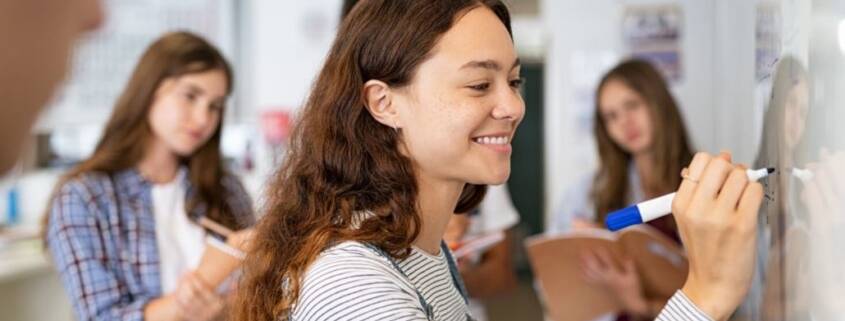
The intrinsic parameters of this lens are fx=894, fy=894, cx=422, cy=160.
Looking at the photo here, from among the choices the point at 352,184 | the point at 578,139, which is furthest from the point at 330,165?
the point at 578,139

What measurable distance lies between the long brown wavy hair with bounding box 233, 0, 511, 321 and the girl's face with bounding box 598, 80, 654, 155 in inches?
45.7

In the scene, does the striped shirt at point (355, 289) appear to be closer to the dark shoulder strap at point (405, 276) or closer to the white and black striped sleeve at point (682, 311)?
the dark shoulder strap at point (405, 276)

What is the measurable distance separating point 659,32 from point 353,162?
2.39m

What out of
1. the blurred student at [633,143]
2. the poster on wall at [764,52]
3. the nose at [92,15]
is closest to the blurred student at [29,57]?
the nose at [92,15]

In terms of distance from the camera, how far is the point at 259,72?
11.8 feet

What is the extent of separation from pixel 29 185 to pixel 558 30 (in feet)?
6.35

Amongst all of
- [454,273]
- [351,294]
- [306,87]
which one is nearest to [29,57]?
[351,294]

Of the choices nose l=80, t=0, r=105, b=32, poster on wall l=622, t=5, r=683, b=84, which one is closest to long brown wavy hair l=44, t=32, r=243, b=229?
nose l=80, t=0, r=105, b=32

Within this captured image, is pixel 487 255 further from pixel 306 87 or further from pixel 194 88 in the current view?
pixel 306 87

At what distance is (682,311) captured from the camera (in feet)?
2.68

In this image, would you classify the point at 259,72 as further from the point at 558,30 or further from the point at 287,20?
the point at 558,30

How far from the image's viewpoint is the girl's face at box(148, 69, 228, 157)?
171 cm

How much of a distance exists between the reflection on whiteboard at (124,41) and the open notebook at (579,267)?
1.79 metres

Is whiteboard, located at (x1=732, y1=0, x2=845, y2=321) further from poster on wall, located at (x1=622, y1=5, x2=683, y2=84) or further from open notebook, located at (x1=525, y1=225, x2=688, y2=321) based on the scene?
poster on wall, located at (x1=622, y1=5, x2=683, y2=84)
